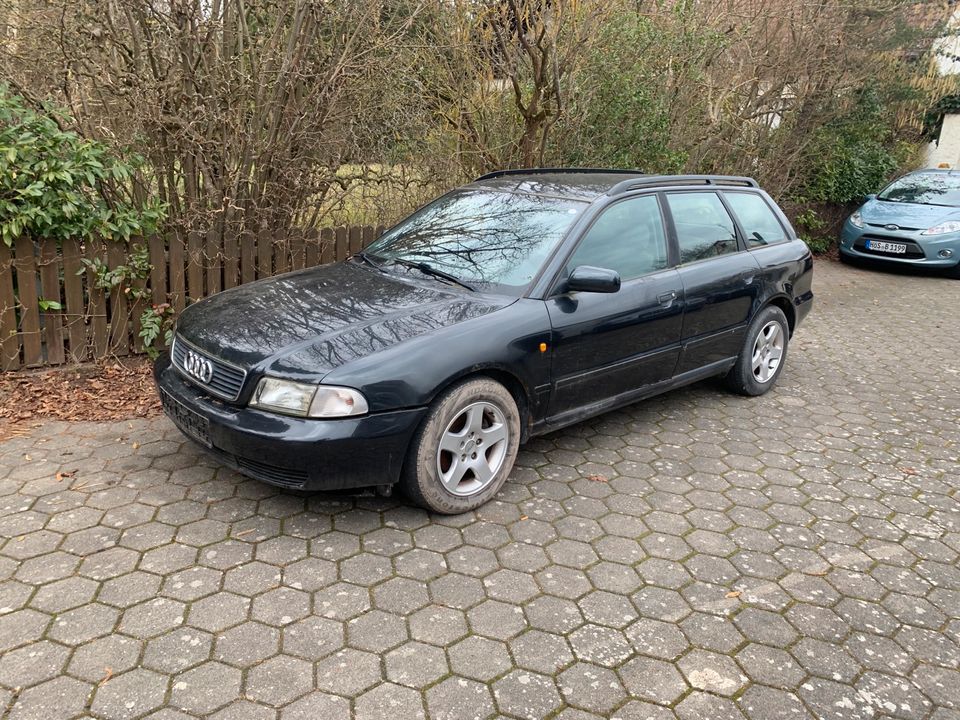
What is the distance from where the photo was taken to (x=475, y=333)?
11.7 ft

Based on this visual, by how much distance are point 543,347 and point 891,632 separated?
6.40 feet

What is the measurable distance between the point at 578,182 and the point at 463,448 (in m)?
2.10

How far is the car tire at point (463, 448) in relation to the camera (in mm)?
3428

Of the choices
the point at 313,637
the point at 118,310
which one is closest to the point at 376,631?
the point at 313,637

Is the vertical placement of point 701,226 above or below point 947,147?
below

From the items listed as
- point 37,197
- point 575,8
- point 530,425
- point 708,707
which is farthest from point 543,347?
point 575,8

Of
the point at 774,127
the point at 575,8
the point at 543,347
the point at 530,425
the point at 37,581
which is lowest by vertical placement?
the point at 37,581

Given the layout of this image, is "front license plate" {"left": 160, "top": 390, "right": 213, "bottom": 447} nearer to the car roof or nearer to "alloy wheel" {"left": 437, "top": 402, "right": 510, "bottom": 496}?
"alloy wheel" {"left": 437, "top": 402, "right": 510, "bottom": 496}

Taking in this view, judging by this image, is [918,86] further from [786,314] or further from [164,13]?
[164,13]

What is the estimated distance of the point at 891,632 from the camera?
2.95m

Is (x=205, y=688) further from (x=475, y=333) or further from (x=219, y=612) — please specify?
(x=475, y=333)

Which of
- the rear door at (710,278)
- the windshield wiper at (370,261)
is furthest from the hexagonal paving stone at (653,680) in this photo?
the windshield wiper at (370,261)

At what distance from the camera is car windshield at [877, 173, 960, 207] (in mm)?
11914

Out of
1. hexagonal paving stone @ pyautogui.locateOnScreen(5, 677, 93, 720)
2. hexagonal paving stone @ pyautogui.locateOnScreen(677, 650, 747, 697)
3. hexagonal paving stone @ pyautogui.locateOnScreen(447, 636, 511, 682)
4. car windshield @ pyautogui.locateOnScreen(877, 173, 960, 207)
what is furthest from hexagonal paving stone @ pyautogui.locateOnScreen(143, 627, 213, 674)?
car windshield @ pyautogui.locateOnScreen(877, 173, 960, 207)
